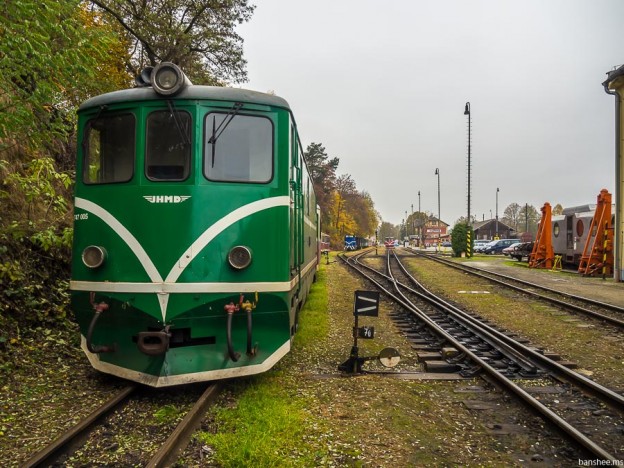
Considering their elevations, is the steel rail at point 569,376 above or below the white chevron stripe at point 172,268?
below

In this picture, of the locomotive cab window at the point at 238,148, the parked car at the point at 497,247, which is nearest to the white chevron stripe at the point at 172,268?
the locomotive cab window at the point at 238,148

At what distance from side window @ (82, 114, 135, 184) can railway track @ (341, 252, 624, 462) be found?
509 centimetres

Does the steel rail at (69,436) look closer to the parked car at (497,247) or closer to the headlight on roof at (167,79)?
the headlight on roof at (167,79)

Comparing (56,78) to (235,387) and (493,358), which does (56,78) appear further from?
(493,358)

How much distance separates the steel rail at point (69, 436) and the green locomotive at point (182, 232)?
0.34 meters

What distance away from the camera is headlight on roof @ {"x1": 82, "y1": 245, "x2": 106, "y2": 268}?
4.91 metres

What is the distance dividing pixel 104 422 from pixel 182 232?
195 cm

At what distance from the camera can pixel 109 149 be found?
5359mm

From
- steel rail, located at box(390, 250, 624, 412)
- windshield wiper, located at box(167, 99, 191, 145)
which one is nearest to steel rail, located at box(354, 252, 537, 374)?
steel rail, located at box(390, 250, 624, 412)

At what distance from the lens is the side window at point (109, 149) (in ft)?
17.0

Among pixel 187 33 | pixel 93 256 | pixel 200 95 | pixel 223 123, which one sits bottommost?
pixel 93 256

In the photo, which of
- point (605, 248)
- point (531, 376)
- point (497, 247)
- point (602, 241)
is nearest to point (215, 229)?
point (531, 376)

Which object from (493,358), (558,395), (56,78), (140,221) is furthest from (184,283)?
(493,358)

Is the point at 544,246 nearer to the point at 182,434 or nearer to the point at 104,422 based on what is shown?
the point at 182,434
